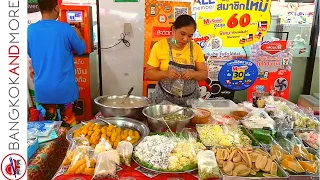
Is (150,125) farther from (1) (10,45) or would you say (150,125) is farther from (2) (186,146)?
(1) (10,45)

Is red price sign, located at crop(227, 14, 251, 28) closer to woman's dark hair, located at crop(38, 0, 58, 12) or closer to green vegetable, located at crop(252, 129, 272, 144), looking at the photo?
woman's dark hair, located at crop(38, 0, 58, 12)

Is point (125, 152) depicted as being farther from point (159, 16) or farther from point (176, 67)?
point (159, 16)

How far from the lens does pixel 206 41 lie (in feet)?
14.2

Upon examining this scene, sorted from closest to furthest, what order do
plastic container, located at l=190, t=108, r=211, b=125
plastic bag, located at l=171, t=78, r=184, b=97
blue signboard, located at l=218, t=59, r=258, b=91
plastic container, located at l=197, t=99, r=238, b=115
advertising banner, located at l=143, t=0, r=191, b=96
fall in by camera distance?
Answer: plastic container, located at l=190, t=108, r=211, b=125, plastic container, located at l=197, t=99, r=238, b=115, plastic bag, located at l=171, t=78, r=184, b=97, advertising banner, located at l=143, t=0, r=191, b=96, blue signboard, located at l=218, t=59, r=258, b=91

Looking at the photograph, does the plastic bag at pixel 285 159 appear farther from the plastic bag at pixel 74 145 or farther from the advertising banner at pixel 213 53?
the advertising banner at pixel 213 53

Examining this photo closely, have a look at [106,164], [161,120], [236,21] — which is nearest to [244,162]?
[161,120]

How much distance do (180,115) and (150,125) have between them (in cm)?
25

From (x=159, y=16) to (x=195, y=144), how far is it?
2.85 meters

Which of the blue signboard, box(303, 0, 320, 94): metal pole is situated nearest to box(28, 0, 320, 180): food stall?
the blue signboard

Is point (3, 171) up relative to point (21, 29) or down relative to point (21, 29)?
down

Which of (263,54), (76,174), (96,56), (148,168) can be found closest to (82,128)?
(76,174)

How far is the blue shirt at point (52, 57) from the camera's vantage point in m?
2.78

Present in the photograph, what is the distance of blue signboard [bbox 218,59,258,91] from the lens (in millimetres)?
4371

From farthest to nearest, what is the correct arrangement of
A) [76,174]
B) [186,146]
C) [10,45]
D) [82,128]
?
1. [82,128]
2. [186,146]
3. [76,174]
4. [10,45]
